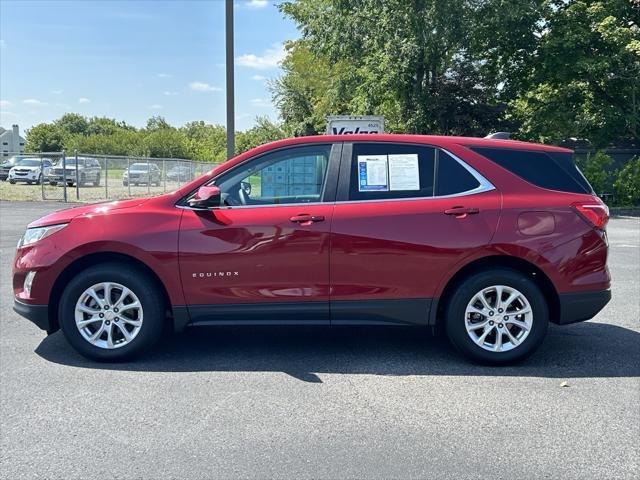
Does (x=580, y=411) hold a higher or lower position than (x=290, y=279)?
lower

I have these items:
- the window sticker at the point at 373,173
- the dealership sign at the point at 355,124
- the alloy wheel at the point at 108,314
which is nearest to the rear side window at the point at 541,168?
the window sticker at the point at 373,173

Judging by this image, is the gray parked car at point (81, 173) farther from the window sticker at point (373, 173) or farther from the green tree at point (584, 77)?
the window sticker at point (373, 173)

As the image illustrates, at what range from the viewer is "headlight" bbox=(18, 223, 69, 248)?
4.75 m

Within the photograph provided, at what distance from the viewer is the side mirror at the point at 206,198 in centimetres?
457

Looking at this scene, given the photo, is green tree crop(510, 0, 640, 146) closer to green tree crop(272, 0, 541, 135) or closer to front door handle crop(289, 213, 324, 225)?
green tree crop(272, 0, 541, 135)

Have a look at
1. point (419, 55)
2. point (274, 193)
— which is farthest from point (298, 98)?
point (274, 193)

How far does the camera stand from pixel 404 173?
4762mm

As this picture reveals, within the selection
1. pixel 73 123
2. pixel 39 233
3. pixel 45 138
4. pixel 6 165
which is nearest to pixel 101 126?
pixel 73 123

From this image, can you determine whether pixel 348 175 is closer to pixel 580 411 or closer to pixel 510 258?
pixel 510 258

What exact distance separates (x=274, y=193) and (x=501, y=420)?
7.79 ft

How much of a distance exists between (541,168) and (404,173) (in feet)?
3.66

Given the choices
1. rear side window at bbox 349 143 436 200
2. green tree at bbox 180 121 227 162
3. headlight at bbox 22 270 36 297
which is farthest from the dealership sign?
green tree at bbox 180 121 227 162

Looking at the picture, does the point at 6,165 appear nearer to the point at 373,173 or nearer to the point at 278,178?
the point at 278,178

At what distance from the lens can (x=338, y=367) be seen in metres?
4.72
